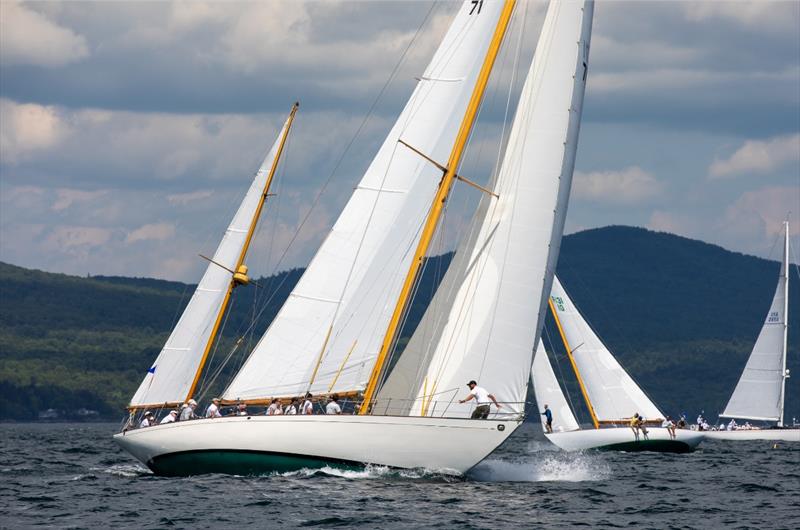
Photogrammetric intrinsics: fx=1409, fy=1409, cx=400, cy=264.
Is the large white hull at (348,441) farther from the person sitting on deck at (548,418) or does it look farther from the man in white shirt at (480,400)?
the person sitting on deck at (548,418)

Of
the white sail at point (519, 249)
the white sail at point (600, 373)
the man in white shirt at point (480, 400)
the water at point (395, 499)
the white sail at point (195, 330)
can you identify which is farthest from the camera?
the white sail at point (600, 373)

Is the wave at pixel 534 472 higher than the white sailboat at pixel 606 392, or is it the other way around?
the white sailboat at pixel 606 392

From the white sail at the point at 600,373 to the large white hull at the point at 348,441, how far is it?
28.8 m

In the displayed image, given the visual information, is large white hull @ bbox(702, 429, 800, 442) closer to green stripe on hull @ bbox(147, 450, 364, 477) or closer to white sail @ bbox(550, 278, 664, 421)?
white sail @ bbox(550, 278, 664, 421)

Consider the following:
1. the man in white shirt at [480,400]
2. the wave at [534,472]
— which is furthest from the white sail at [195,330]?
the man in white shirt at [480,400]

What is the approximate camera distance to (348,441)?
32.2m

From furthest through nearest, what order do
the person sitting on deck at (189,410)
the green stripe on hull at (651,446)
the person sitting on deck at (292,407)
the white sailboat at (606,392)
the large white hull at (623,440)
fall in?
the white sailboat at (606,392), the green stripe on hull at (651,446), the large white hull at (623,440), the person sitting on deck at (189,410), the person sitting on deck at (292,407)

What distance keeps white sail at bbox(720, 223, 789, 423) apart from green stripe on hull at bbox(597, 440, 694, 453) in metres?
20.2

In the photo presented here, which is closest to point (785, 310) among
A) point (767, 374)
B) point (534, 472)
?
point (767, 374)

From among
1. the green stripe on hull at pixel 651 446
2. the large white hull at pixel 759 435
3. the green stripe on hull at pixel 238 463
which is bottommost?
the green stripe on hull at pixel 238 463

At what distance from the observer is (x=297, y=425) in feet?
106

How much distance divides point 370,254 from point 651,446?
29154 millimetres

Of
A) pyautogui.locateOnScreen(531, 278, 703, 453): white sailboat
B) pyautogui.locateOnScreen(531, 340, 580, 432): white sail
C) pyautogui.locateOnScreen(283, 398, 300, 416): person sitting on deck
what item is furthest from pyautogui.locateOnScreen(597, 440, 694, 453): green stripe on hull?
pyautogui.locateOnScreen(283, 398, 300, 416): person sitting on deck

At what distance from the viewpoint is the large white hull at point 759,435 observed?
3113 inches
